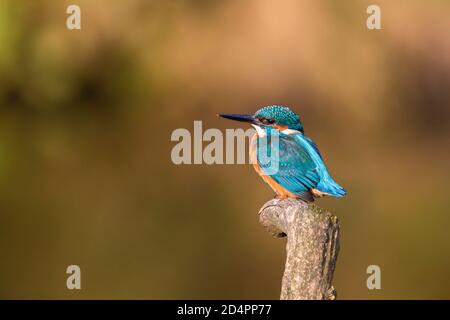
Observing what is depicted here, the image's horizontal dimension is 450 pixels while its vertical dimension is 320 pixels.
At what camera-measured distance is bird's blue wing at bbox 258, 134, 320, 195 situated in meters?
4.28

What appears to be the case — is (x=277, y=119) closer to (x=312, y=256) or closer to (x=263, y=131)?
(x=263, y=131)

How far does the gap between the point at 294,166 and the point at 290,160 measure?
0.18 ft

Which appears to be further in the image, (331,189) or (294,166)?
(294,166)

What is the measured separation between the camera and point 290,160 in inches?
172

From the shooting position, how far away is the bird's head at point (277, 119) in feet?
14.9

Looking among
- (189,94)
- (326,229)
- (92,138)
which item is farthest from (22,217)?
(326,229)

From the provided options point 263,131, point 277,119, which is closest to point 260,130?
point 263,131

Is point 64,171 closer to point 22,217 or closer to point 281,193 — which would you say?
point 22,217

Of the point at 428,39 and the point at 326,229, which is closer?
the point at 326,229

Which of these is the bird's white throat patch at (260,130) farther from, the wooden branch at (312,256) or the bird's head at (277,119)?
the wooden branch at (312,256)

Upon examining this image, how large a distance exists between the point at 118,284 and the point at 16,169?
2.89 meters

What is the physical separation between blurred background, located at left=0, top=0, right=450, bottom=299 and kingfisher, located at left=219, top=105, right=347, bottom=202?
227 centimetres

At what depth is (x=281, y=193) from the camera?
447 centimetres

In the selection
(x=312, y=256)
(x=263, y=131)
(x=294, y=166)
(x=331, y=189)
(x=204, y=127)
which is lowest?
(x=312, y=256)
